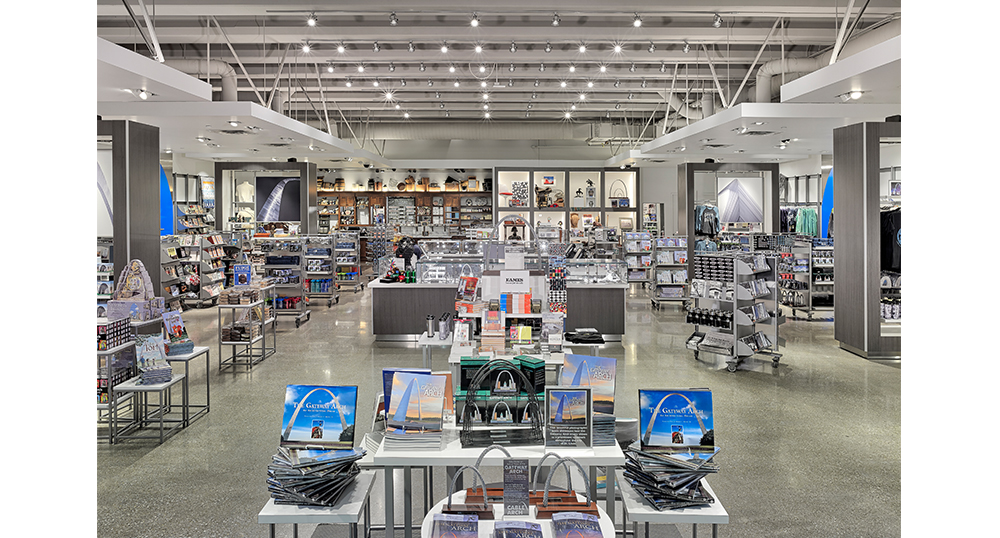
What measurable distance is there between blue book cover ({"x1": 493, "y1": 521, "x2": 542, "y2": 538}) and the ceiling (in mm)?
6084

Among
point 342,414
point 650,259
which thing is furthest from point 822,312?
point 342,414

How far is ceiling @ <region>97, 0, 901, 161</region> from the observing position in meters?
7.32

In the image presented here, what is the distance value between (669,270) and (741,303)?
583 cm

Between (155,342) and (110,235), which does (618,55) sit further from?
(110,235)

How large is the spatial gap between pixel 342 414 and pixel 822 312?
11.7 metres

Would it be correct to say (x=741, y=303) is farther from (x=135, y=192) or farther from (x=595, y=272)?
(x=135, y=192)

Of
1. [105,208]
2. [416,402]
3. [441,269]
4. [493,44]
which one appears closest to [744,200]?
[493,44]

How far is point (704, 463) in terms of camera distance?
99.5 inches

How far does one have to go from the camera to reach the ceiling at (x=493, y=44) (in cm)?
732

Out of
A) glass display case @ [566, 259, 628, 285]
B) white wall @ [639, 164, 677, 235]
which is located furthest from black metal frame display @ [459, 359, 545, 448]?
white wall @ [639, 164, 677, 235]

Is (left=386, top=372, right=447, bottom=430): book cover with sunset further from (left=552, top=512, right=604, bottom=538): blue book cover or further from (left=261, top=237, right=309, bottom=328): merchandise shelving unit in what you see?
(left=261, top=237, right=309, bottom=328): merchandise shelving unit
